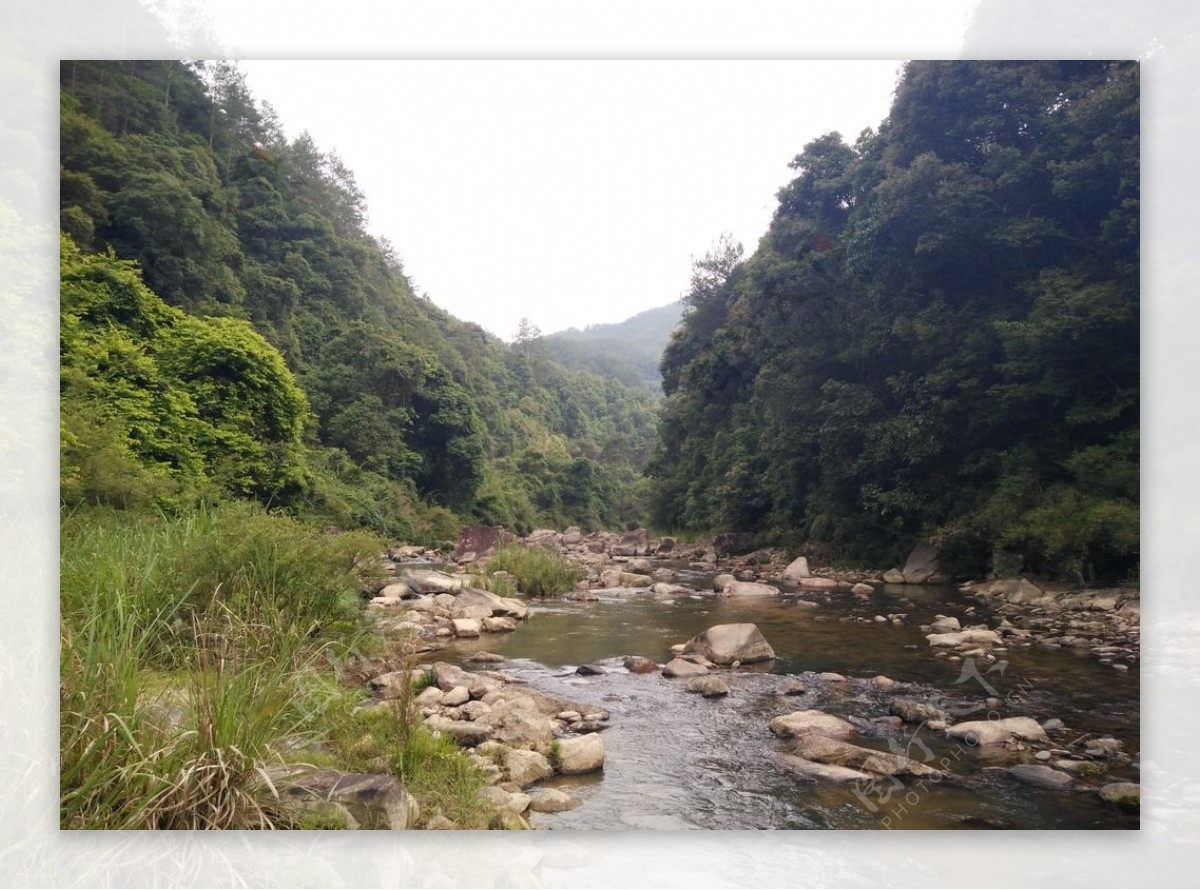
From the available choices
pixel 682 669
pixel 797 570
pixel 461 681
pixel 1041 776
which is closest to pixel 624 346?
pixel 797 570

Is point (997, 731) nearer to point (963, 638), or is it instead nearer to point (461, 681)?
point (963, 638)

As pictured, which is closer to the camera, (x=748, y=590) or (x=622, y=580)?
→ (x=748, y=590)

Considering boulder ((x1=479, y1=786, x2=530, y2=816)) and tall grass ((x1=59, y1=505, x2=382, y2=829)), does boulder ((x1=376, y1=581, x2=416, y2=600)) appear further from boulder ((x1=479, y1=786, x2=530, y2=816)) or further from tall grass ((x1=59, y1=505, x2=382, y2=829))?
boulder ((x1=479, y1=786, x2=530, y2=816))

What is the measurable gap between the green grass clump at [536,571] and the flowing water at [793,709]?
1581 mm

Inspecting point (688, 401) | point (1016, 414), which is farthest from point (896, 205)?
point (688, 401)

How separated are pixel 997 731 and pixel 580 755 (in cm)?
207

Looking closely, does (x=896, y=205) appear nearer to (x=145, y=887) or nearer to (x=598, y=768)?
(x=598, y=768)

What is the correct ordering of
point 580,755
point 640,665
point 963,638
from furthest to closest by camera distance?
point 963,638 → point 640,665 → point 580,755

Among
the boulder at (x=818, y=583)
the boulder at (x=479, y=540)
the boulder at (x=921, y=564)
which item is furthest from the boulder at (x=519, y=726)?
the boulder at (x=818, y=583)

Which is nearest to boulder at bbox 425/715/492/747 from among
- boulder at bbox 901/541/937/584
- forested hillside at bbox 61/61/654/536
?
forested hillside at bbox 61/61/654/536

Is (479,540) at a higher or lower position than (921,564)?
higher

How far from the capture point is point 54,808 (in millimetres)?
2357

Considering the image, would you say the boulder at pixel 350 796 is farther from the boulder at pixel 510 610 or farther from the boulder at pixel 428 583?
the boulder at pixel 428 583

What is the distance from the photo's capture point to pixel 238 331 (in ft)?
20.4
